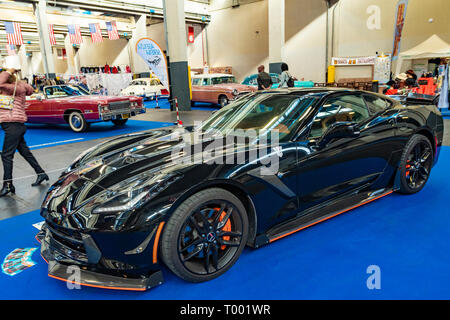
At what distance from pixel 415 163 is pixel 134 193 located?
3025 mm

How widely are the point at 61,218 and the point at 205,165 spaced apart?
3.28 feet

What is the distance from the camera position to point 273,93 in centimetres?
321

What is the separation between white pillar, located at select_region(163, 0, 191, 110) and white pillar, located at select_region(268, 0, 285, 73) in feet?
17.6

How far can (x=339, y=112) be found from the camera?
119 inches

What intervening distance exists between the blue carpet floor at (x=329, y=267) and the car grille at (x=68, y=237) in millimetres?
341

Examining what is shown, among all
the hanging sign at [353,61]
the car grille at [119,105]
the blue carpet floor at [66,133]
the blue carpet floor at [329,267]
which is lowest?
the blue carpet floor at [329,267]

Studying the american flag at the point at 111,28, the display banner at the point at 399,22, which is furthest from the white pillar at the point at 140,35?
the display banner at the point at 399,22

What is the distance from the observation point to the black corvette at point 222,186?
200 cm

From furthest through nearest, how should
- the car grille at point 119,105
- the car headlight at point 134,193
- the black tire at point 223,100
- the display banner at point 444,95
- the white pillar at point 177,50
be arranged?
the white pillar at point 177,50
the black tire at point 223,100
the car grille at point 119,105
the display banner at point 444,95
the car headlight at point 134,193

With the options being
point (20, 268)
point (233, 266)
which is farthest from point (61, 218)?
point (233, 266)

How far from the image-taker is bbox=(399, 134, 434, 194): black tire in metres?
3.40

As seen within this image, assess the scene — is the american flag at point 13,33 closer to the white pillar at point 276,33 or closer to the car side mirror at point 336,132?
the white pillar at point 276,33
